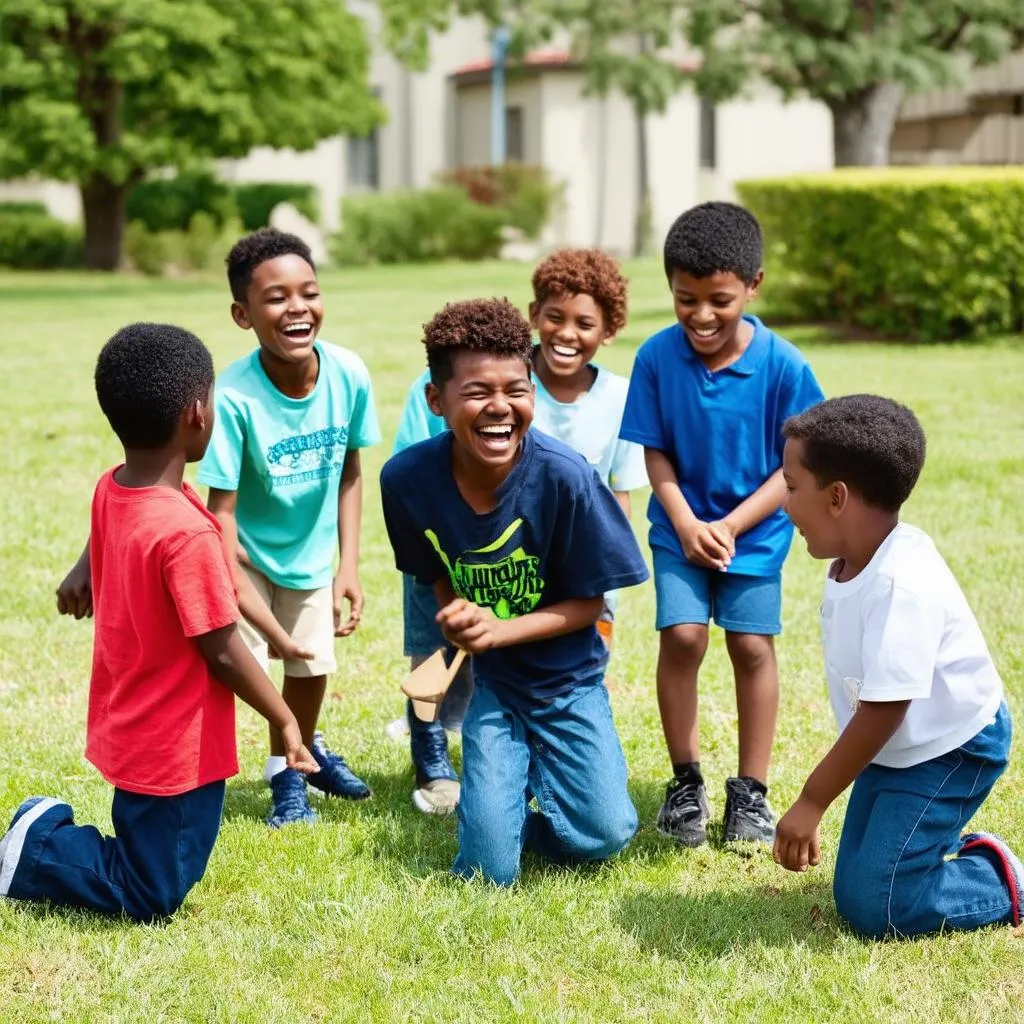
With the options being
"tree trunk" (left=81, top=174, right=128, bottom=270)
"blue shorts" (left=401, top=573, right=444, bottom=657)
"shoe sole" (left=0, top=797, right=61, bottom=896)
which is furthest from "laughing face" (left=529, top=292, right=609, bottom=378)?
"tree trunk" (left=81, top=174, right=128, bottom=270)

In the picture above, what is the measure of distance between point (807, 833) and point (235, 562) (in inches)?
70.5

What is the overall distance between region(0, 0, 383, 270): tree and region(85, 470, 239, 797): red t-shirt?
75.0ft

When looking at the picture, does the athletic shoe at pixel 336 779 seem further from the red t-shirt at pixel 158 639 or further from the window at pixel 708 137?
the window at pixel 708 137

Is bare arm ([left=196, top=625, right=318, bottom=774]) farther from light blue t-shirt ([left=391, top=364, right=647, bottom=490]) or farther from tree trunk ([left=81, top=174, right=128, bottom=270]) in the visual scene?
tree trunk ([left=81, top=174, right=128, bottom=270])

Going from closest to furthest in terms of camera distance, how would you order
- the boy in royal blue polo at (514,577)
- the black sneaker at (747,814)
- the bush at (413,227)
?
the boy in royal blue polo at (514,577)
the black sneaker at (747,814)
the bush at (413,227)

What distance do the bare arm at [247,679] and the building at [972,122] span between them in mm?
26135

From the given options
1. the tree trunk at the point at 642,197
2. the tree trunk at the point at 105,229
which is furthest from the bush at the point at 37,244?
the tree trunk at the point at 642,197

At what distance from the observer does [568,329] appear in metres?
4.60

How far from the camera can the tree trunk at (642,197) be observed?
3253 centimetres

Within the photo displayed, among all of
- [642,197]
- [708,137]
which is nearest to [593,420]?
[642,197]

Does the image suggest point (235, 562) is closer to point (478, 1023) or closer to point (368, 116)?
point (478, 1023)

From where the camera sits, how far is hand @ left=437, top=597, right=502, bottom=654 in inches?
145

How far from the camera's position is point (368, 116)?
2772cm

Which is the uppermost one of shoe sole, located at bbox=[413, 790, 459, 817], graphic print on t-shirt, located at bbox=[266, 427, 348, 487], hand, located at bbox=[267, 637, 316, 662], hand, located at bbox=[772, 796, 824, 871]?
graphic print on t-shirt, located at bbox=[266, 427, 348, 487]
